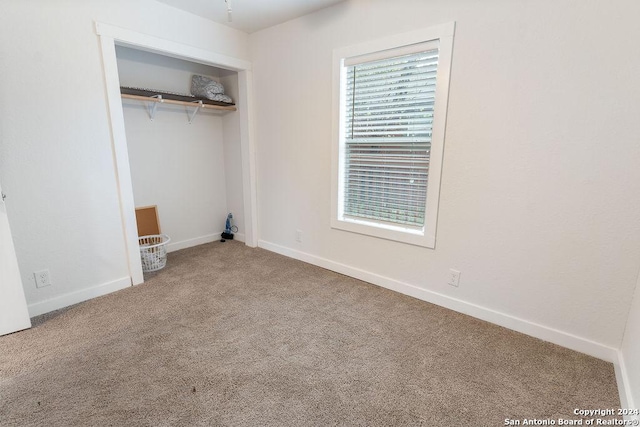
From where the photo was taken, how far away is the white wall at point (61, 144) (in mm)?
2053

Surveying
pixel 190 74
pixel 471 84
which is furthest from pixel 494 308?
pixel 190 74

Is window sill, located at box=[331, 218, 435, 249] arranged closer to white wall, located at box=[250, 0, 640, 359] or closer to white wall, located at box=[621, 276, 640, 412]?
white wall, located at box=[250, 0, 640, 359]

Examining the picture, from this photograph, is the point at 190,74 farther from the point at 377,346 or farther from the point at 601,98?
the point at 601,98

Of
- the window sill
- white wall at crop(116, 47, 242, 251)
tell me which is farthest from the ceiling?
the window sill

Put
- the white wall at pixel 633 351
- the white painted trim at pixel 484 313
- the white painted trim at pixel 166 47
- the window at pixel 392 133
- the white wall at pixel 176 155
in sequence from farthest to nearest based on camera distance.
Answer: the white wall at pixel 176 155
the white painted trim at pixel 166 47
the window at pixel 392 133
the white painted trim at pixel 484 313
the white wall at pixel 633 351

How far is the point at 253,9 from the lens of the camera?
108 inches

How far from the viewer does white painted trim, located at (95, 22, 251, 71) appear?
2391 millimetres

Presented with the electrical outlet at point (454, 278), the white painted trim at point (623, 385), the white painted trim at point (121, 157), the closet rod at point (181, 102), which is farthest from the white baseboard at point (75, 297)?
the white painted trim at point (623, 385)

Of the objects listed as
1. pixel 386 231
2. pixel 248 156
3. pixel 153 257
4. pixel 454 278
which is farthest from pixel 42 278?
pixel 454 278

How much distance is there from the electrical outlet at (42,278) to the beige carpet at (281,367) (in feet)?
0.87

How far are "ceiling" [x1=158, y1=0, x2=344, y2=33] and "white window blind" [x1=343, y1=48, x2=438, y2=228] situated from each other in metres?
0.70

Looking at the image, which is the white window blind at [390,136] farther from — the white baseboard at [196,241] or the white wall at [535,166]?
the white baseboard at [196,241]

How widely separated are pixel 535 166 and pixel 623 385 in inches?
49.8

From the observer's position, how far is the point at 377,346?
1.93m
